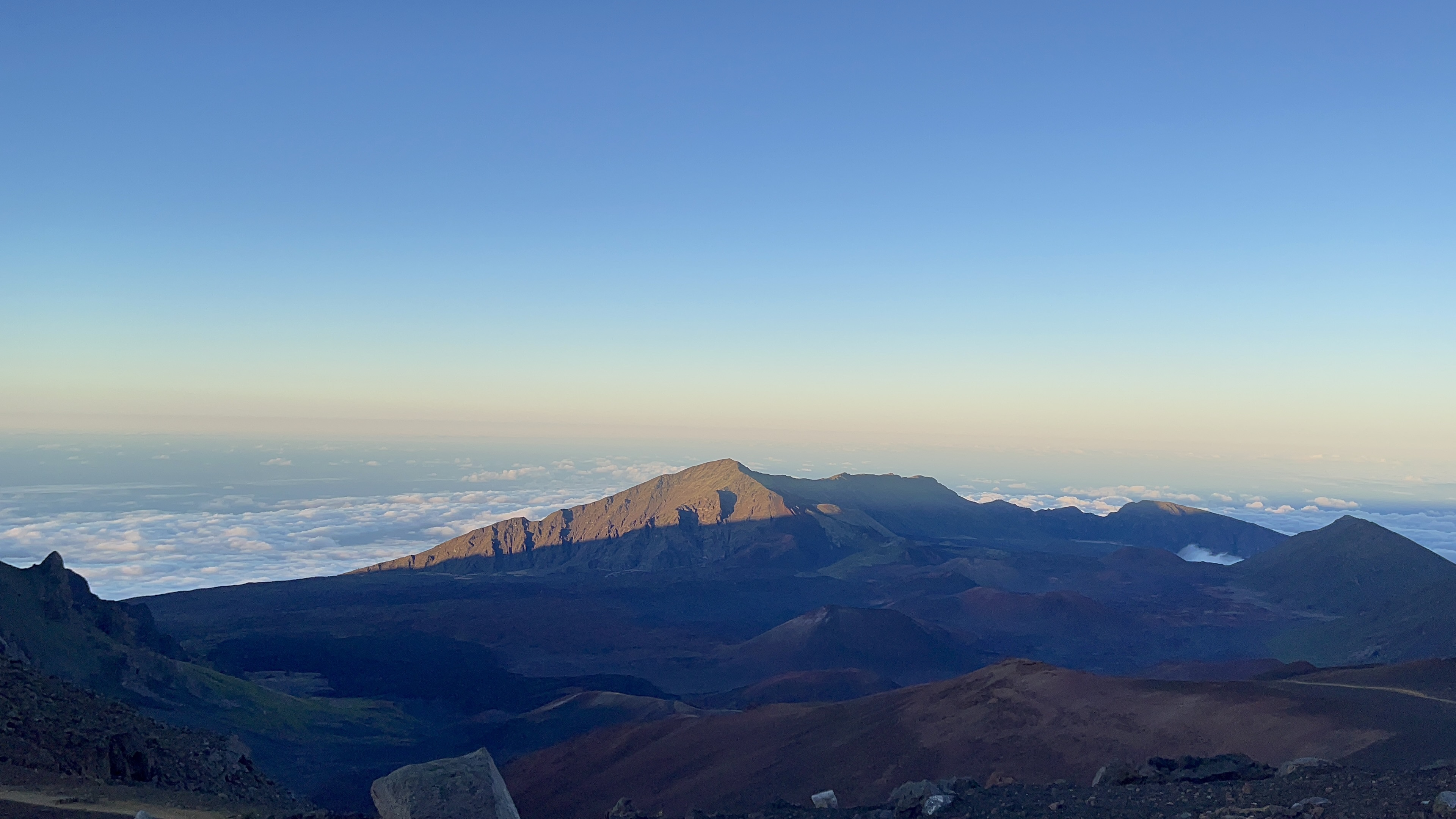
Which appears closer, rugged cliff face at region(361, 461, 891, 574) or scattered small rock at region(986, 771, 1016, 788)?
scattered small rock at region(986, 771, 1016, 788)

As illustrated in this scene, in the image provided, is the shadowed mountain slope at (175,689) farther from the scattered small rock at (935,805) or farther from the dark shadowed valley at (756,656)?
the scattered small rock at (935,805)

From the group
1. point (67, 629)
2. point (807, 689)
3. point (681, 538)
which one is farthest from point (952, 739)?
point (681, 538)

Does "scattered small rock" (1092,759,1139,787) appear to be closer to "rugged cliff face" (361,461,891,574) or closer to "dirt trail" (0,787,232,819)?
"dirt trail" (0,787,232,819)

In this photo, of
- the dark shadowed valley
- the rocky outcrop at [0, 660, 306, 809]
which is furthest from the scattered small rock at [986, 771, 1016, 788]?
the rocky outcrop at [0, 660, 306, 809]

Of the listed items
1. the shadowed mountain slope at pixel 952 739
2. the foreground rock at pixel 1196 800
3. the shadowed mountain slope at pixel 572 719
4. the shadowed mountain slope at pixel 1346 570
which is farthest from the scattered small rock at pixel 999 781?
the shadowed mountain slope at pixel 1346 570

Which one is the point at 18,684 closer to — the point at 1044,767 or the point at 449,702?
the point at 1044,767

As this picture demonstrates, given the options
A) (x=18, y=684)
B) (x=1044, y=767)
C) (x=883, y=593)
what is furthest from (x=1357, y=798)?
(x=883, y=593)

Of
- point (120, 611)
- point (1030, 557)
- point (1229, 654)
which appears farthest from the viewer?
point (1030, 557)
